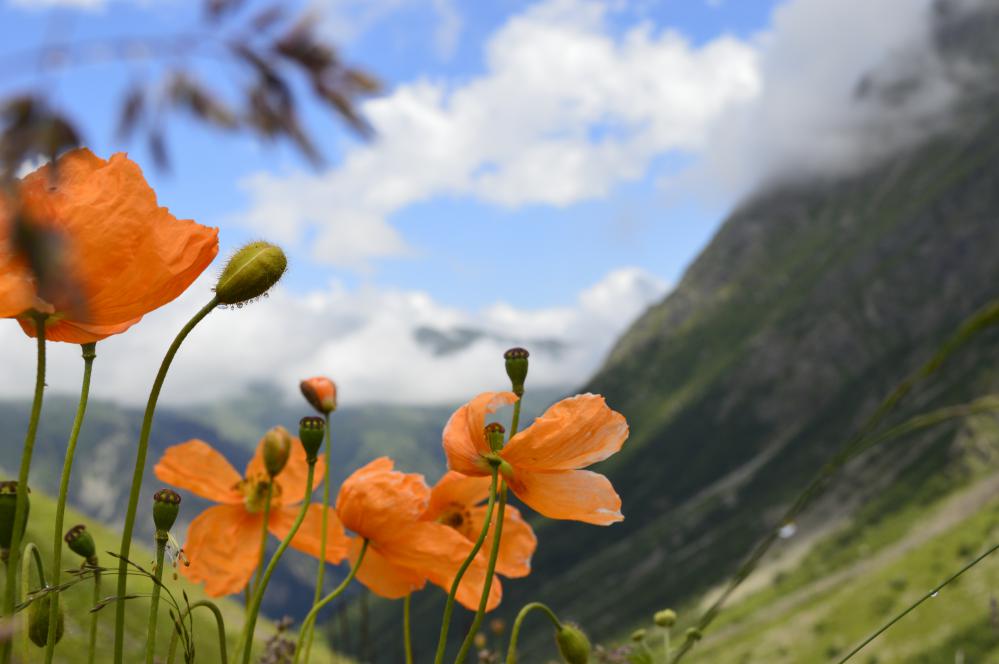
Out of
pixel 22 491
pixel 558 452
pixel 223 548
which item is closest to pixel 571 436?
pixel 558 452

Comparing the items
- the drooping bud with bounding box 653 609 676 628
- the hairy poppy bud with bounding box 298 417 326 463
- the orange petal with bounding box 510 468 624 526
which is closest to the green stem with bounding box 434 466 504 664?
the orange petal with bounding box 510 468 624 526

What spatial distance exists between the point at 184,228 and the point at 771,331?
533 feet

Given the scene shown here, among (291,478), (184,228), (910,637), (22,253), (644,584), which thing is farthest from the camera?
(644,584)

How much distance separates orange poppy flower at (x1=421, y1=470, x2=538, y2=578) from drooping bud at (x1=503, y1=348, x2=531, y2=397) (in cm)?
49

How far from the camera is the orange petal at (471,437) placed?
159cm

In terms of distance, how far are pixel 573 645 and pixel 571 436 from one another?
34 centimetres

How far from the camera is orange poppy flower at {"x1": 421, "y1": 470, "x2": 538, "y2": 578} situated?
1.96 m

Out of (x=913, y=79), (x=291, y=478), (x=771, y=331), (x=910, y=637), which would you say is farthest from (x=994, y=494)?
(x=913, y=79)

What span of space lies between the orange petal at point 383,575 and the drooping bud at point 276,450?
1.00 feet

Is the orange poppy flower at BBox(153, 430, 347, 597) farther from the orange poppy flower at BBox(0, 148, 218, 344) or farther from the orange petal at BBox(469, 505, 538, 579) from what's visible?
the orange poppy flower at BBox(0, 148, 218, 344)

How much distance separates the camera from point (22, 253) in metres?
0.61

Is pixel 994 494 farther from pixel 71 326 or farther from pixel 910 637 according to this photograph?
pixel 71 326

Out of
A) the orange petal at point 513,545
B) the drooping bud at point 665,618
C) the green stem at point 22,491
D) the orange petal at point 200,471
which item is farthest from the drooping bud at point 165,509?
the drooping bud at point 665,618

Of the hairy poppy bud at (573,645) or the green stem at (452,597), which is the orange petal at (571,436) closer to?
the green stem at (452,597)
